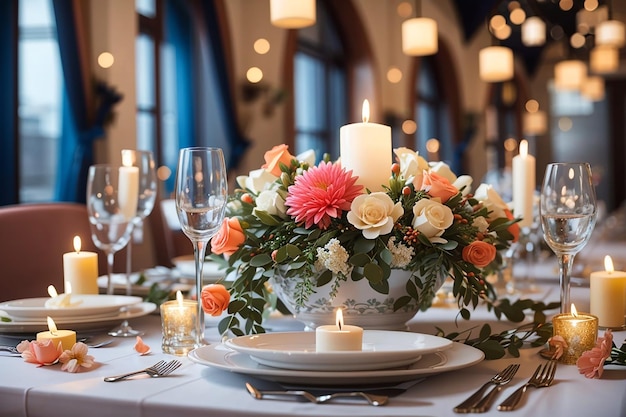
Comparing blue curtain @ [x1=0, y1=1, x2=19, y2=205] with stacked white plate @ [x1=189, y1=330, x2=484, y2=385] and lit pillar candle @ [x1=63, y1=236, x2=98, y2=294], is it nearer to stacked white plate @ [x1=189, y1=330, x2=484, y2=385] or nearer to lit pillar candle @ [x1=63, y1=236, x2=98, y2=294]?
lit pillar candle @ [x1=63, y1=236, x2=98, y2=294]

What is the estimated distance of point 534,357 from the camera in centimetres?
129

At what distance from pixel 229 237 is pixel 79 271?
0.40 metres

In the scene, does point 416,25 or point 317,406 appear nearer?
point 317,406

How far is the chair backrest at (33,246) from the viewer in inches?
80.4

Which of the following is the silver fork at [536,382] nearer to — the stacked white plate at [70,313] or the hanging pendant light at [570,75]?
the stacked white plate at [70,313]

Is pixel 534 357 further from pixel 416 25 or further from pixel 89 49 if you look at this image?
pixel 416 25

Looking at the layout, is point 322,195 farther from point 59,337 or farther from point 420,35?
point 420,35

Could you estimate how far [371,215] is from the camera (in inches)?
52.4

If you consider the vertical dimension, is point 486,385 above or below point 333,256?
below

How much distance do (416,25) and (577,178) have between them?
5193 mm

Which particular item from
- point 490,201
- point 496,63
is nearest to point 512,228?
point 490,201

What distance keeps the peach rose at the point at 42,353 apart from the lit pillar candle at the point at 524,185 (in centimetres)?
127

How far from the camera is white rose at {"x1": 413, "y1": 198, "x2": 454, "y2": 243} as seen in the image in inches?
53.0

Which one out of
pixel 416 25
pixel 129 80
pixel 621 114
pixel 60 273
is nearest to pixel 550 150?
pixel 621 114
